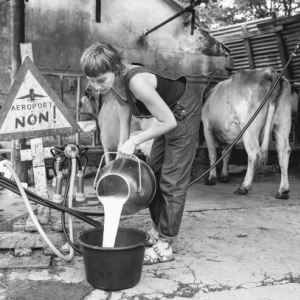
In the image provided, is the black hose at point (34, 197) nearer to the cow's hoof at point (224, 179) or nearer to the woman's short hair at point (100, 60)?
the woman's short hair at point (100, 60)

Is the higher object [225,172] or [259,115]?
[259,115]

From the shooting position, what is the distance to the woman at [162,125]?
2.42 metres

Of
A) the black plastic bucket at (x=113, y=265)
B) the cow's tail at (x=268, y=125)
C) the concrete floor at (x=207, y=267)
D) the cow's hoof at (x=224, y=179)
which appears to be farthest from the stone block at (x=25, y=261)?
the cow's hoof at (x=224, y=179)

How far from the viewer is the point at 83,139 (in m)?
7.58

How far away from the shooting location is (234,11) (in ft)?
54.0

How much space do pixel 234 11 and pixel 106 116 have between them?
12.2m

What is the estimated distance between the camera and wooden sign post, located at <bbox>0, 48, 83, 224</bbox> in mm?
2977

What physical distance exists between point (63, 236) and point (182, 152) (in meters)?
1.00

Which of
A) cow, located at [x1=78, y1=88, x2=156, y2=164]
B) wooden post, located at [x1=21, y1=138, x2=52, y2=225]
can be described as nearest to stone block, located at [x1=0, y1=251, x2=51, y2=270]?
wooden post, located at [x1=21, y1=138, x2=52, y2=225]

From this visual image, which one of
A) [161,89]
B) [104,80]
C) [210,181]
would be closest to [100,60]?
[104,80]

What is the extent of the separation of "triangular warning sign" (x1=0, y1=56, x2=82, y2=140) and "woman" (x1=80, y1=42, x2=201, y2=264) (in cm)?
Result: 47

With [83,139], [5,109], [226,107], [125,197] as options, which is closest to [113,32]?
[83,139]

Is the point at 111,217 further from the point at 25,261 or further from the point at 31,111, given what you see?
the point at 31,111

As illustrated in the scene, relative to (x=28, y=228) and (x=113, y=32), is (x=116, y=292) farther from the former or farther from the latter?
(x=113, y=32)
